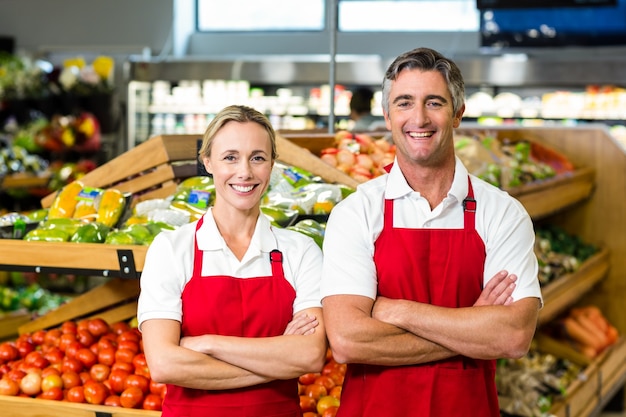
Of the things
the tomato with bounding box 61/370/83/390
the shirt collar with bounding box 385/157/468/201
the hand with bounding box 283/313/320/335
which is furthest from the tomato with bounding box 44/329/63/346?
the shirt collar with bounding box 385/157/468/201

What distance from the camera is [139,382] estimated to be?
8.95 feet

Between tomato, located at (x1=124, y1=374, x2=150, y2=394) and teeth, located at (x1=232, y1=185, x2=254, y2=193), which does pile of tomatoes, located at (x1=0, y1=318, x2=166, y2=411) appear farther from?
teeth, located at (x1=232, y1=185, x2=254, y2=193)

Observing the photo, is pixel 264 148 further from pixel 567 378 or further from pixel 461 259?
pixel 567 378

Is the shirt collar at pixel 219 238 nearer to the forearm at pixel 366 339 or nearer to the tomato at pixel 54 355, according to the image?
the forearm at pixel 366 339

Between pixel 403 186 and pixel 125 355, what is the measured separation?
4.03ft

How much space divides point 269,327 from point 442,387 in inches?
17.2

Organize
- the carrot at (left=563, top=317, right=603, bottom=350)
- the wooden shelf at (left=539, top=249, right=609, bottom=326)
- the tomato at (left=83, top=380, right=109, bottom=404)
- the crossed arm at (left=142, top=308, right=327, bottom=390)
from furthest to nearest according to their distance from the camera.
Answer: the carrot at (left=563, top=317, right=603, bottom=350)
the wooden shelf at (left=539, top=249, right=609, bottom=326)
the tomato at (left=83, top=380, right=109, bottom=404)
the crossed arm at (left=142, top=308, right=327, bottom=390)

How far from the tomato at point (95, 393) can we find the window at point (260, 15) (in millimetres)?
9971

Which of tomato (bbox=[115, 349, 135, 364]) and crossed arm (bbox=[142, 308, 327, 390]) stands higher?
crossed arm (bbox=[142, 308, 327, 390])

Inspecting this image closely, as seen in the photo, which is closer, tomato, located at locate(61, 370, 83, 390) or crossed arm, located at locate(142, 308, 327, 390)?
crossed arm, located at locate(142, 308, 327, 390)

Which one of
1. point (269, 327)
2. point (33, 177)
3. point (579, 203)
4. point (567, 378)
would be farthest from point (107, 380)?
point (33, 177)

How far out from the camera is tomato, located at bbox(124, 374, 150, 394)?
107 inches

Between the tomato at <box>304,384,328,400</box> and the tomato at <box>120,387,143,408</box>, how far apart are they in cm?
50

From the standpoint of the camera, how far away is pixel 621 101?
8.80 meters
